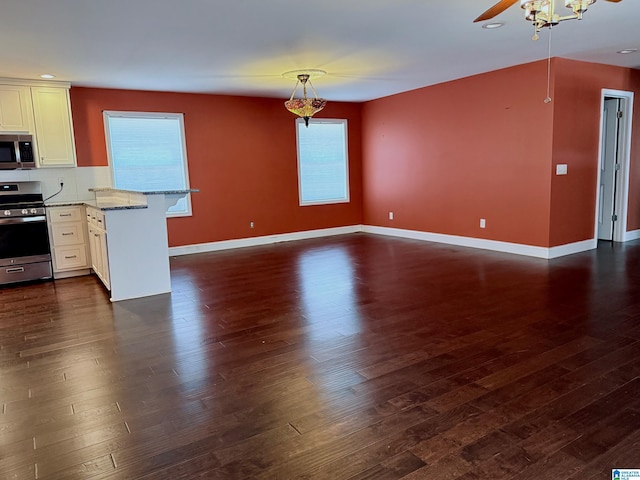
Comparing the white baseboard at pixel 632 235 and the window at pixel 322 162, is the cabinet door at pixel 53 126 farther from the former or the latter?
the white baseboard at pixel 632 235

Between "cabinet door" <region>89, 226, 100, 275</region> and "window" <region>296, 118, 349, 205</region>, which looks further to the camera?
"window" <region>296, 118, 349, 205</region>

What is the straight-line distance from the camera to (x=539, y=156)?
5.58m

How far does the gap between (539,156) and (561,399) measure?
13.3 ft

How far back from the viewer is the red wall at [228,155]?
6145 mm

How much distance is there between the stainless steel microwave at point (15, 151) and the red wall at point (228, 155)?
0.67 meters

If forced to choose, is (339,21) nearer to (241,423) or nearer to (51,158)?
(241,423)

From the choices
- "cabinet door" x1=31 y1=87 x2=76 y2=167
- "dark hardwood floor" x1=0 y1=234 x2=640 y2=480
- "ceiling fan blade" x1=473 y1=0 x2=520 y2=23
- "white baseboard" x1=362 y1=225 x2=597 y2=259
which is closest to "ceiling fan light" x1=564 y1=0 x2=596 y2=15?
"ceiling fan blade" x1=473 y1=0 x2=520 y2=23

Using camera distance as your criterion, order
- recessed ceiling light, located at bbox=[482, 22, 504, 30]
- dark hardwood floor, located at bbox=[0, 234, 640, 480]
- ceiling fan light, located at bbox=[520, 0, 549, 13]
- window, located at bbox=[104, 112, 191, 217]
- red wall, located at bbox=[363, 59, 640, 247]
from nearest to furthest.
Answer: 1. dark hardwood floor, located at bbox=[0, 234, 640, 480]
2. ceiling fan light, located at bbox=[520, 0, 549, 13]
3. recessed ceiling light, located at bbox=[482, 22, 504, 30]
4. red wall, located at bbox=[363, 59, 640, 247]
5. window, located at bbox=[104, 112, 191, 217]

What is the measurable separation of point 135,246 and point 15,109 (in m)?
2.54

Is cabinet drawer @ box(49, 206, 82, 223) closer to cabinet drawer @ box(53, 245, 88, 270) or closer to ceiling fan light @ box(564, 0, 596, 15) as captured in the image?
cabinet drawer @ box(53, 245, 88, 270)

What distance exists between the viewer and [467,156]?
6.50 meters

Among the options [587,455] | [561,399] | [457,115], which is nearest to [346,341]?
[561,399]

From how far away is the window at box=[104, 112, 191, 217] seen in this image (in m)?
6.29

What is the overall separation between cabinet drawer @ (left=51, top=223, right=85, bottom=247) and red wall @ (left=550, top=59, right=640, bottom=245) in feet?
19.5
